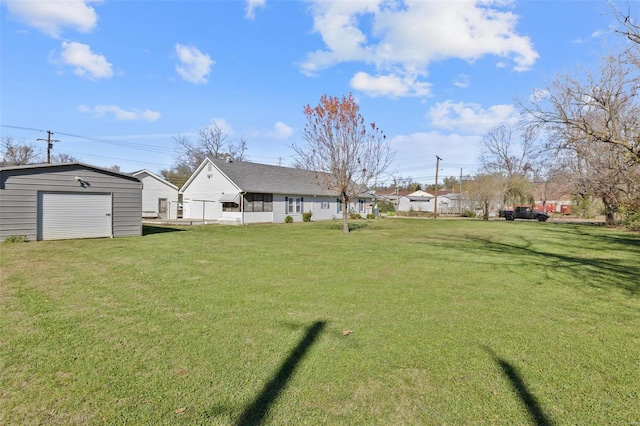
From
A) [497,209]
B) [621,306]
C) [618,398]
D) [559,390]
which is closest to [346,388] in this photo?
[559,390]

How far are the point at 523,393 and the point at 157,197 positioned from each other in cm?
3101

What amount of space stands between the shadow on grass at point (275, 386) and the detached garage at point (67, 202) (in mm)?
12935

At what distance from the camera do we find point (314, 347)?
3697 mm

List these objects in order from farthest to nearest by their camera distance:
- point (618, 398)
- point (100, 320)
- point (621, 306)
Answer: point (621, 306)
point (100, 320)
point (618, 398)

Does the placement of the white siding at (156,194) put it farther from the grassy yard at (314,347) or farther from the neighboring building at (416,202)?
the neighboring building at (416,202)

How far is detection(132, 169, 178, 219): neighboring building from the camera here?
28516mm

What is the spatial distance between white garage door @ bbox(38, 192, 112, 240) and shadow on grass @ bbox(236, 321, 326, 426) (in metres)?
13.0

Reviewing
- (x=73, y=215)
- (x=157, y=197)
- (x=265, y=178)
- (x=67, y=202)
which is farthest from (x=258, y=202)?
(x=67, y=202)

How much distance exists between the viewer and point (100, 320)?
4.40m

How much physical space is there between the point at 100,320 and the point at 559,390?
517 cm

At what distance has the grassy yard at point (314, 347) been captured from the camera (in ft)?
8.52

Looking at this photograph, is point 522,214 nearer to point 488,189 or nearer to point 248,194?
point 488,189

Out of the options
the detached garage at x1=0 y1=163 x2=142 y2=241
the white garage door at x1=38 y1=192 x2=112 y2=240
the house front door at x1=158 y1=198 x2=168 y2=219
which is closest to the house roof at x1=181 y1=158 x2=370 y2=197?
the house front door at x1=158 y1=198 x2=168 y2=219

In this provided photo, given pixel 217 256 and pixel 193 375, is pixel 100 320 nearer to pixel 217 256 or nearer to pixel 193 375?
pixel 193 375
